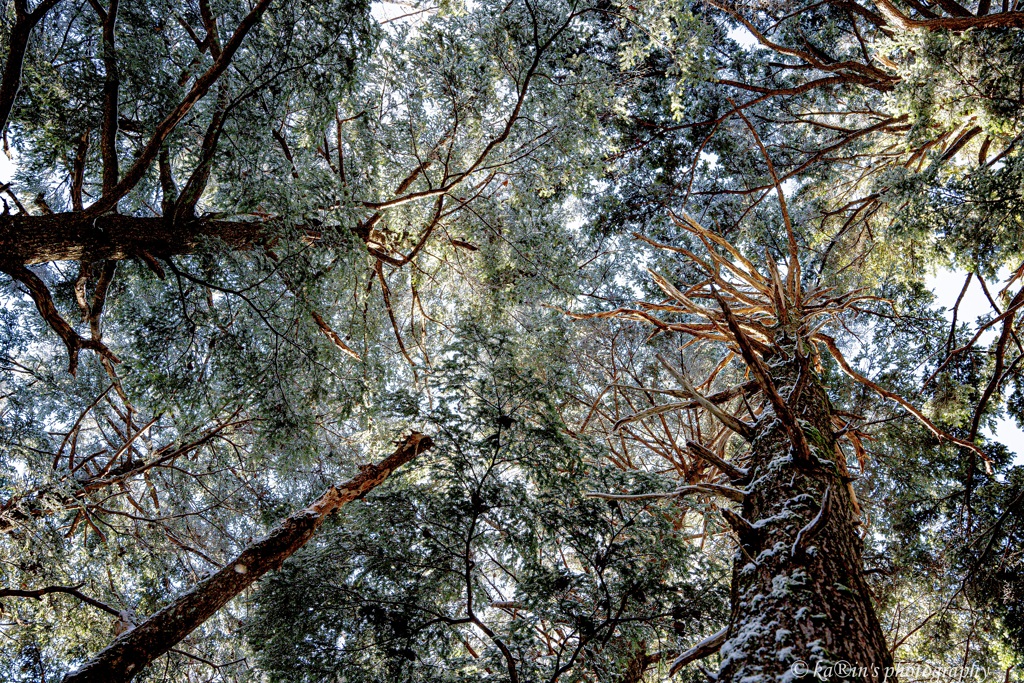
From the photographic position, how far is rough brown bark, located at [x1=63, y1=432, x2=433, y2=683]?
3.24 metres

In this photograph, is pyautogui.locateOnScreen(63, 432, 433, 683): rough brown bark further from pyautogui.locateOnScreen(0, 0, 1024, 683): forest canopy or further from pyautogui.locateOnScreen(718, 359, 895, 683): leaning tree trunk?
pyautogui.locateOnScreen(718, 359, 895, 683): leaning tree trunk

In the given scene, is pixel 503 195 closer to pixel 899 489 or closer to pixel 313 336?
pixel 313 336

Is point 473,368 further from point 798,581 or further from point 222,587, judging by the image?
point 798,581

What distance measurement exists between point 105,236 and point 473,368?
111 inches

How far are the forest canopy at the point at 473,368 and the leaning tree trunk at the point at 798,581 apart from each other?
0.02 m

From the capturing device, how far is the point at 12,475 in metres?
4.94

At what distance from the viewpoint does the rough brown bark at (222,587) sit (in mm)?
3242

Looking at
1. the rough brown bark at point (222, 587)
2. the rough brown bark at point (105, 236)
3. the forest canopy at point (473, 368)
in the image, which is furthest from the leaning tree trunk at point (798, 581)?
the rough brown bark at point (105, 236)

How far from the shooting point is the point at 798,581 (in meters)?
2.24

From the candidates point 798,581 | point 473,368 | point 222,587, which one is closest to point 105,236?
point 222,587

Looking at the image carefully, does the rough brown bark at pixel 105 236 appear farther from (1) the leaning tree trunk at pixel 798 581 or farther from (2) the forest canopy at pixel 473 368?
(1) the leaning tree trunk at pixel 798 581

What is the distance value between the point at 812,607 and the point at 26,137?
20.2 ft

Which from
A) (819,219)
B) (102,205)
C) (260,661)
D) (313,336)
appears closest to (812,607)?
(260,661)

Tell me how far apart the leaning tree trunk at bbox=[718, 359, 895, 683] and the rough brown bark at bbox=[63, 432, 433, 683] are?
2550mm
